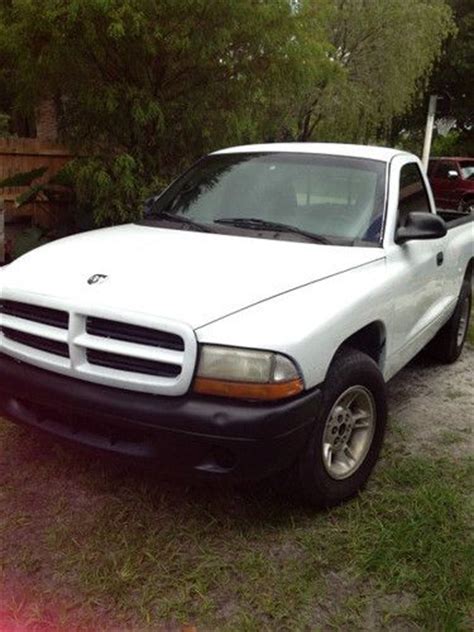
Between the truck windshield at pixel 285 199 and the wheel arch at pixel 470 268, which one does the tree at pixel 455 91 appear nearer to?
the wheel arch at pixel 470 268

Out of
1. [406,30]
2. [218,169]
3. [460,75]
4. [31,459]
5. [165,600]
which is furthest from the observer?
[460,75]

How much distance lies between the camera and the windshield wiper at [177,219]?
363 centimetres

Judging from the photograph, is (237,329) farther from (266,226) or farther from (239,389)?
(266,226)

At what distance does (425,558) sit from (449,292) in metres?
2.41

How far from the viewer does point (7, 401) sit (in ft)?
9.45

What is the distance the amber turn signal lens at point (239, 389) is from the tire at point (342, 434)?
0.30m

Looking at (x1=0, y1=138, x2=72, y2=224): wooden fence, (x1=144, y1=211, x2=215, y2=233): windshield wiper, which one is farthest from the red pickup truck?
(x1=144, y1=211, x2=215, y2=233): windshield wiper

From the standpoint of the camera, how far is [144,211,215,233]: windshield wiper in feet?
11.9

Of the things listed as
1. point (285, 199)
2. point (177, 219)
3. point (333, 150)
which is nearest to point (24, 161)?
point (177, 219)

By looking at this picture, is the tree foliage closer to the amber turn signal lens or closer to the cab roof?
the cab roof

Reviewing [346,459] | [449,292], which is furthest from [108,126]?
[346,459]

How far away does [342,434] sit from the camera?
298cm

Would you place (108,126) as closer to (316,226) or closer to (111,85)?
(111,85)

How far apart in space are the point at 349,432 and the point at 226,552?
0.79 meters
